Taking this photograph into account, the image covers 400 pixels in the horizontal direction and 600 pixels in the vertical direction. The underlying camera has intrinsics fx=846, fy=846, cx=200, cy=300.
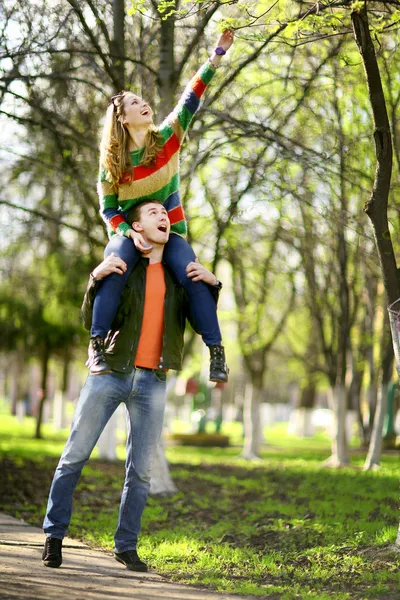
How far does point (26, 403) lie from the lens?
136 ft

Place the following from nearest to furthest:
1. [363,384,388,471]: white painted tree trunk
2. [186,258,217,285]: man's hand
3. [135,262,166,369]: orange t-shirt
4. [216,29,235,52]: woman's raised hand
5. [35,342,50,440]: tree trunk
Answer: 1. [186,258,217,285]: man's hand
2. [135,262,166,369]: orange t-shirt
3. [216,29,235,52]: woman's raised hand
4. [363,384,388,471]: white painted tree trunk
5. [35,342,50,440]: tree trunk

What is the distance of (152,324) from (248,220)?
37.6 feet

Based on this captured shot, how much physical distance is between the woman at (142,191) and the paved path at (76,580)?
3.82 ft

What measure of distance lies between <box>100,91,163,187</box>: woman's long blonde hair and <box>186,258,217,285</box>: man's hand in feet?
2.34

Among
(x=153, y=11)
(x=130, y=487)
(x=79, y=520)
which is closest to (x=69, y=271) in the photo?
(x=153, y=11)

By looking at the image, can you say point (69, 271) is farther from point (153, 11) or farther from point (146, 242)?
point (146, 242)

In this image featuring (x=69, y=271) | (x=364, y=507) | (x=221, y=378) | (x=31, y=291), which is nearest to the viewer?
(x=221, y=378)

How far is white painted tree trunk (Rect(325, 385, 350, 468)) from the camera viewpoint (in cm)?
1547

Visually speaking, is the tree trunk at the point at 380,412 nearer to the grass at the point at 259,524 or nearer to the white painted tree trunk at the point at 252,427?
the grass at the point at 259,524

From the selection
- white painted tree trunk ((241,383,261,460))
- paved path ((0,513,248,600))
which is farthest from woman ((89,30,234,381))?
white painted tree trunk ((241,383,261,460))

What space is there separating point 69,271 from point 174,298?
44.4ft

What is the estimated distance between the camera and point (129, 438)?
17.5 feet

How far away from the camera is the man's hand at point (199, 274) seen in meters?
5.00

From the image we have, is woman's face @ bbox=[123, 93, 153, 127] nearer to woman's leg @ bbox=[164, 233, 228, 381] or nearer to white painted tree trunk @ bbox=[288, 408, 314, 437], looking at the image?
woman's leg @ bbox=[164, 233, 228, 381]
